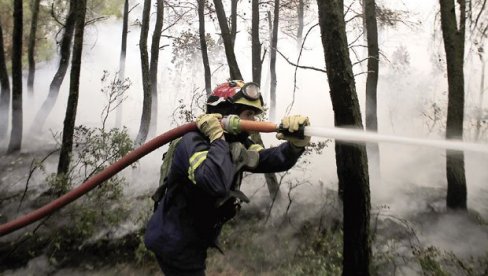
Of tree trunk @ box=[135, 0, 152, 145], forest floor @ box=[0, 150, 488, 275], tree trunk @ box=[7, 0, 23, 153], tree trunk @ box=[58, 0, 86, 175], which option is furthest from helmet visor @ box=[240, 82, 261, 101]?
tree trunk @ box=[7, 0, 23, 153]

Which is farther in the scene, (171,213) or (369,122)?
(369,122)

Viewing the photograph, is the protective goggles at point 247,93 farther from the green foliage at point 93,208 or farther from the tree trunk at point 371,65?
the tree trunk at point 371,65

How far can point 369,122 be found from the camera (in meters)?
9.55

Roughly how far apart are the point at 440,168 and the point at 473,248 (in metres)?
5.88

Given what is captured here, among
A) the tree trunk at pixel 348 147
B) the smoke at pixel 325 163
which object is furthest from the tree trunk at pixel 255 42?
the tree trunk at pixel 348 147

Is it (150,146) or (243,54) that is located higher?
(243,54)

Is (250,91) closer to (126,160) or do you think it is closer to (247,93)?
(247,93)

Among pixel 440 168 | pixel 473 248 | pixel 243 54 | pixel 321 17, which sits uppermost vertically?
pixel 243 54

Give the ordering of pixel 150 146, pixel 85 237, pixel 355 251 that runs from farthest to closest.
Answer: pixel 85 237, pixel 355 251, pixel 150 146

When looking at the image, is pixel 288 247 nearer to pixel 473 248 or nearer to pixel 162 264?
pixel 473 248

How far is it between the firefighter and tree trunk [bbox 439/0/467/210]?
6.05 m

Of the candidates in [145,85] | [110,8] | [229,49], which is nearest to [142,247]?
[229,49]

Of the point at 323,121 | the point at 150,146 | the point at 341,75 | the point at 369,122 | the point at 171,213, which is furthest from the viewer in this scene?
the point at 323,121

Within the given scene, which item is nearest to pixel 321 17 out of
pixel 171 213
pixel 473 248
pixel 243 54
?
pixel 171 213
